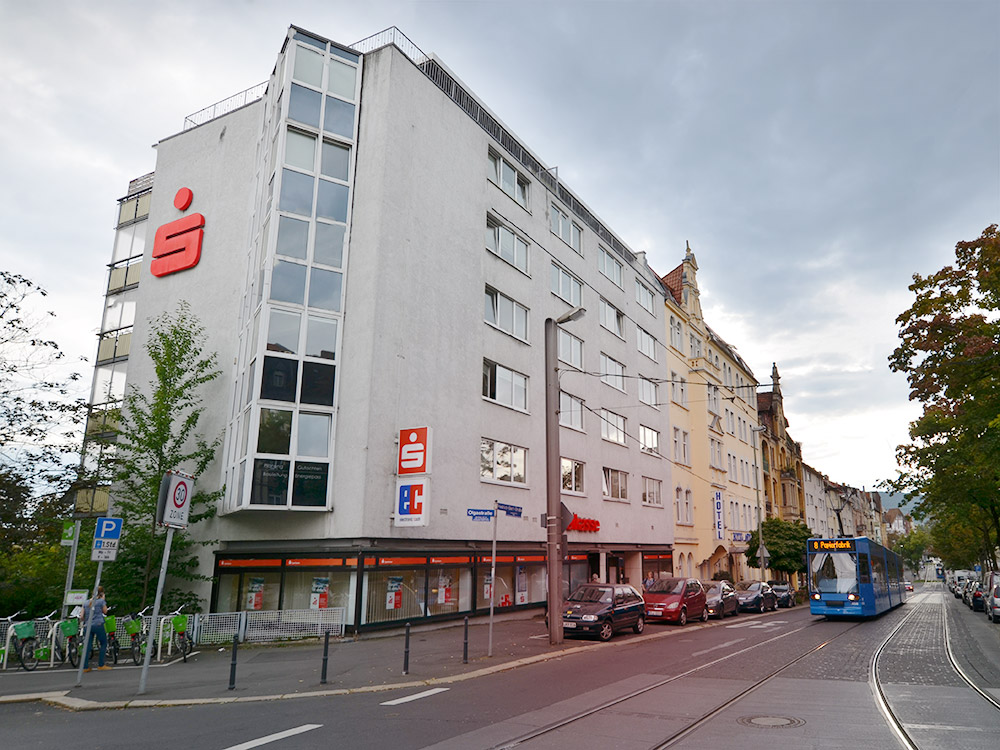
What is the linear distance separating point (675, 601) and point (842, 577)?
279 inches

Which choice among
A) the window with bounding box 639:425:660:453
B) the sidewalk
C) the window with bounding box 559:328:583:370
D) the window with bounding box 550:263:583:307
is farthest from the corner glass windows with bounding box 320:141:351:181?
the window with bounding box 639:425:660:453

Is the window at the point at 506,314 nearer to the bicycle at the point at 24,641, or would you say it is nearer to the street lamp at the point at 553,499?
the street lamp at the point at 553,499

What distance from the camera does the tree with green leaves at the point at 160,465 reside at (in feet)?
62.9

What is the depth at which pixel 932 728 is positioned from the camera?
819cm

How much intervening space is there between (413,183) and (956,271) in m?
16.1

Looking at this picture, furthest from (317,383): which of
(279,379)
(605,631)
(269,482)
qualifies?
(605,631)

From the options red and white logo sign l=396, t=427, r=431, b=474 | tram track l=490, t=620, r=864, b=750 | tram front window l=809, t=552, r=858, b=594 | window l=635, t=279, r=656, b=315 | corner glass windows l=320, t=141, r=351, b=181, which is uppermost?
window l=635, t=279, r=656, b=315

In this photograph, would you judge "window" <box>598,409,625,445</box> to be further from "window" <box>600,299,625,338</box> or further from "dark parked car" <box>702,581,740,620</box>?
"dark parked car" <box>702,581,740,620</box>

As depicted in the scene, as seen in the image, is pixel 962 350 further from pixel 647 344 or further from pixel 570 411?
pixel 647 344

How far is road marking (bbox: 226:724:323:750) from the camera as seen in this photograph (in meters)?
7.57

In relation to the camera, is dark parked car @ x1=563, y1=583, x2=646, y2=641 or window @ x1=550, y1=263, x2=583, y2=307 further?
window @ x1=550, y1=263, x2=583, y2=307

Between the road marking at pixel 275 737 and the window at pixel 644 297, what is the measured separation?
1316 inches

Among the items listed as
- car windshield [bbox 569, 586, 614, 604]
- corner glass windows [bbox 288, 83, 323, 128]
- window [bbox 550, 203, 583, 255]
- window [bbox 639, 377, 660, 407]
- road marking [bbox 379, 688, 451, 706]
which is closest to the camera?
road marking [bbox 379, 688, 451, 706]

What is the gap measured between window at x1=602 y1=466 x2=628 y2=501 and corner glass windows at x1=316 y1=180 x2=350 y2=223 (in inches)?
683
